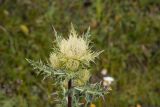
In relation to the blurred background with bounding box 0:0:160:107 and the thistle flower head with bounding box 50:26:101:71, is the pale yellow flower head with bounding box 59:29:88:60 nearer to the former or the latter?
the thistle flower head with bounding box 50:26:101:71

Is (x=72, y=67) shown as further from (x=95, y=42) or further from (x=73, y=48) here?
(x=95, y=42)

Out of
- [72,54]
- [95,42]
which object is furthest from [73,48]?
[95,42]

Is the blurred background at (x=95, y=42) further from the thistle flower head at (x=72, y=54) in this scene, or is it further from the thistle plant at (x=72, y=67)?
the thistle flower head at (x=72, y=54)

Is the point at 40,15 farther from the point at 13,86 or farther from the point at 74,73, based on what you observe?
the point at 74,73

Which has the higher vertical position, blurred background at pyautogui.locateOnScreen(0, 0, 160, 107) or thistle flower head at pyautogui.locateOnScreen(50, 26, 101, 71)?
blurred background at pyautogui.locateOnScreen(0, 0, 160, 107)

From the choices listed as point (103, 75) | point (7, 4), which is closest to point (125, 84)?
point (103, 75)

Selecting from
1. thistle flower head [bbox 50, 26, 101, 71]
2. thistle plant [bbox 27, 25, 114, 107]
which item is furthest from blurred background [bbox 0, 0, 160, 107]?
thistle flower head [bbox 50, 26, 101, 71]
